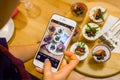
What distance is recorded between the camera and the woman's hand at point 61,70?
0.70m

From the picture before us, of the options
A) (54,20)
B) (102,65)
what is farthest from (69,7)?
(102,65)

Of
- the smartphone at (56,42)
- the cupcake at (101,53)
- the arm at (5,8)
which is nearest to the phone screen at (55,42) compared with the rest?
the smartphone at (56,42)

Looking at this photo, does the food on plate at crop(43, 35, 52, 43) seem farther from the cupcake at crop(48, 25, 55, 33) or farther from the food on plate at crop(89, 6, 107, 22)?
the food on plate at crop(89, 6, 107, 22)

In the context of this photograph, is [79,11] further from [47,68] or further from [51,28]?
[47,68]

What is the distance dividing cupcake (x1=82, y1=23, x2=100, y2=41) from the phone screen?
2.9 inches

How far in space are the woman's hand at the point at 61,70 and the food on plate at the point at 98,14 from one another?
0.17 metres

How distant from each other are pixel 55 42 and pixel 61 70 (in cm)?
10

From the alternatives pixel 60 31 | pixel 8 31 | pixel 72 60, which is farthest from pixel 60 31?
pixel 8 31

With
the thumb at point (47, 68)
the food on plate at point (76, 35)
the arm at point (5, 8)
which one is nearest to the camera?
the arm at point (5, 8)

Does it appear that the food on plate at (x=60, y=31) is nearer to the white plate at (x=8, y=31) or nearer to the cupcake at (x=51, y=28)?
the cupcake at (x=51, y=28)

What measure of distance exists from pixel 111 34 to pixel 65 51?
182 millimetres

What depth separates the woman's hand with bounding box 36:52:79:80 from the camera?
704 mm

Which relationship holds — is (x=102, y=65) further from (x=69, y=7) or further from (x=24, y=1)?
(x=24, y=1)

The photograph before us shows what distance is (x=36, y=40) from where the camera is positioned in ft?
2.89
